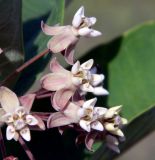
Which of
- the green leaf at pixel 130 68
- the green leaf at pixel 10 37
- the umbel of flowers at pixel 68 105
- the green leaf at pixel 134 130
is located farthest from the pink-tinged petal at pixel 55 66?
the green leaf at pixel 130 68

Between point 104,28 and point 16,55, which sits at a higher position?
point 16,55

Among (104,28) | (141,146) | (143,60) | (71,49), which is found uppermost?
(71,49)

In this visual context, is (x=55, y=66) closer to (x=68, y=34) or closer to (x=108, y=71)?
(x=68, y=34)

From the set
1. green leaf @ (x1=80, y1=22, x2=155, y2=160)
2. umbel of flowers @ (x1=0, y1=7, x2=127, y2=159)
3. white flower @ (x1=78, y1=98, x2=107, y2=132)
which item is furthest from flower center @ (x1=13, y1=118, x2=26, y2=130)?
green leaf @ (x1=80, y1=22, x2=155, y2=160)

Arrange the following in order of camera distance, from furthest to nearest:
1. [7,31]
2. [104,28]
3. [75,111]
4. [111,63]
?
[104,28], [111,63], [7,31], [75,111]

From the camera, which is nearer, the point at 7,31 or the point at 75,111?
the point at 75,111

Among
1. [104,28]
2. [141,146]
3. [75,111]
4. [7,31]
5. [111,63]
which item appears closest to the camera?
[75,111]

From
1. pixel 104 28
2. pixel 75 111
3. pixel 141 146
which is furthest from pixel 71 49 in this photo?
pixel 104 28

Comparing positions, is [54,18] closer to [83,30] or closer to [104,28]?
[83,30]

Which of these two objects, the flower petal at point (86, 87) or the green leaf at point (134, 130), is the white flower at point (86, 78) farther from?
the green leaf at point (134, 130)
